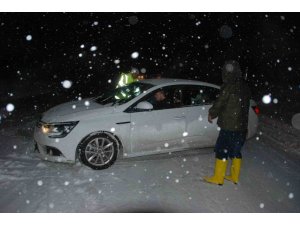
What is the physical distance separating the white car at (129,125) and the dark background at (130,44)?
24.5ft

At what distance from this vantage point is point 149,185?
5219 mm

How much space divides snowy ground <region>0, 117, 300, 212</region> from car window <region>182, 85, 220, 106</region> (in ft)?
3.56

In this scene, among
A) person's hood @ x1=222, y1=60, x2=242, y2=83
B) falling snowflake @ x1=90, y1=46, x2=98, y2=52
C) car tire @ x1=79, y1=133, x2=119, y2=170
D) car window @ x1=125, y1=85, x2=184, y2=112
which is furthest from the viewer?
falling snowflake @ x1=90, y1=46, x2=98, y2=52

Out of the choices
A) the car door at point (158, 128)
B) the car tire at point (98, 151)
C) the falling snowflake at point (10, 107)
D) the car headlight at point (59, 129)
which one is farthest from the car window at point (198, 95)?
the falling snowflake at point (10, 107)

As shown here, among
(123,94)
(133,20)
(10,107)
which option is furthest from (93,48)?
(123,94)

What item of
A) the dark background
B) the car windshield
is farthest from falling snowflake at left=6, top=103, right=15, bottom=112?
the car windshield

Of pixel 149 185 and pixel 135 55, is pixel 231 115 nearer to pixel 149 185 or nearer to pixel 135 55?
pixel 149 185

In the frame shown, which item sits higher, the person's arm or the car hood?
the person's arm

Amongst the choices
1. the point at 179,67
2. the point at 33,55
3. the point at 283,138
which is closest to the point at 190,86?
the point at 283,138

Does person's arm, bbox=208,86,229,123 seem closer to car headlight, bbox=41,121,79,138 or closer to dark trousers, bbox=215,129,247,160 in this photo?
dark trousers, bbox=215,129,247,160

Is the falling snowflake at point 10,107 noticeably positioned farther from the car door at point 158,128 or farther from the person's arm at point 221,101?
the person's arm at point 221,101

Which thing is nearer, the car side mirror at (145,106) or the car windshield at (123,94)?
the car side mirror at (145,106)

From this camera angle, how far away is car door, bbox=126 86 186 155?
5.94 m

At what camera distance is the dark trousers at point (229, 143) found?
5219mm
